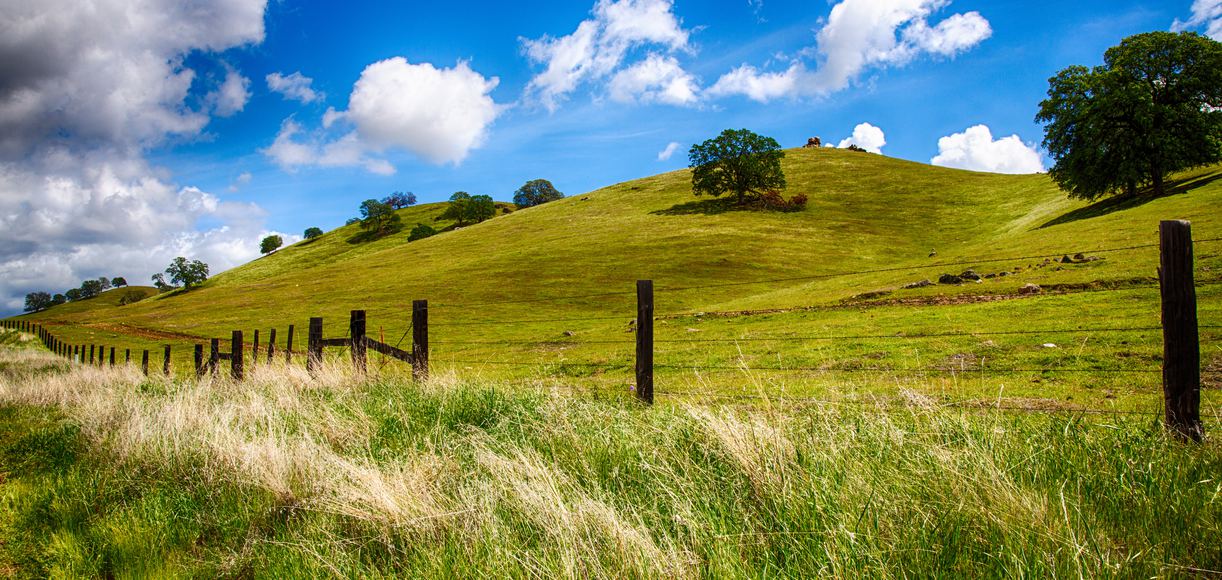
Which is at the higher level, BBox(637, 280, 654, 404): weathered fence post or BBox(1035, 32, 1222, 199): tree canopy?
BBox(1035, 32, 1222, 199): tree canopy

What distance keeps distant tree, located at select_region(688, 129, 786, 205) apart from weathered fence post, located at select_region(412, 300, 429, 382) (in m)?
72.8

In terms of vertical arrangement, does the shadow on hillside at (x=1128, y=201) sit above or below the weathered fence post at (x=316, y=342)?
above

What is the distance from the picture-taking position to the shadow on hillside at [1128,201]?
39381 millimetres

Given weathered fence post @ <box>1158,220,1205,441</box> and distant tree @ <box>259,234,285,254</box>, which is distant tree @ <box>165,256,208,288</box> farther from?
weathered fence post @ <box>1158,220,1205,441</box>

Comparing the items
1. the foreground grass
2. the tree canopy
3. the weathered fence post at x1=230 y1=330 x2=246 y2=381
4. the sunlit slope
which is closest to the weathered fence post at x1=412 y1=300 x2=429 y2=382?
the foreground grass

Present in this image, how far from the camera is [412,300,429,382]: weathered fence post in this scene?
32.2ft

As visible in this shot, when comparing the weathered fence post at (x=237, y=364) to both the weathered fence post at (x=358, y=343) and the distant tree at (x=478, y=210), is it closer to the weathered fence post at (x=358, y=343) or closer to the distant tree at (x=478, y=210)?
the weathered fence post at (x=358, y=343)

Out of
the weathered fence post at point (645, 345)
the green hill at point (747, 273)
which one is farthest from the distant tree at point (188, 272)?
the weathered fence post at point (645, 345)

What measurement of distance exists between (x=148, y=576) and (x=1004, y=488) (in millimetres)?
5391

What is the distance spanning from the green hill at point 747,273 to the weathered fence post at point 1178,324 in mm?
2073

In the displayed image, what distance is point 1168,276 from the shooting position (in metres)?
4.68

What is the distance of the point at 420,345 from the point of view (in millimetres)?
10109

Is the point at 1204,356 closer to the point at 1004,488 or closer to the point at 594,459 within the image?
the point at 1004,488

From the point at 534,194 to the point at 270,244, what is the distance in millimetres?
67258
